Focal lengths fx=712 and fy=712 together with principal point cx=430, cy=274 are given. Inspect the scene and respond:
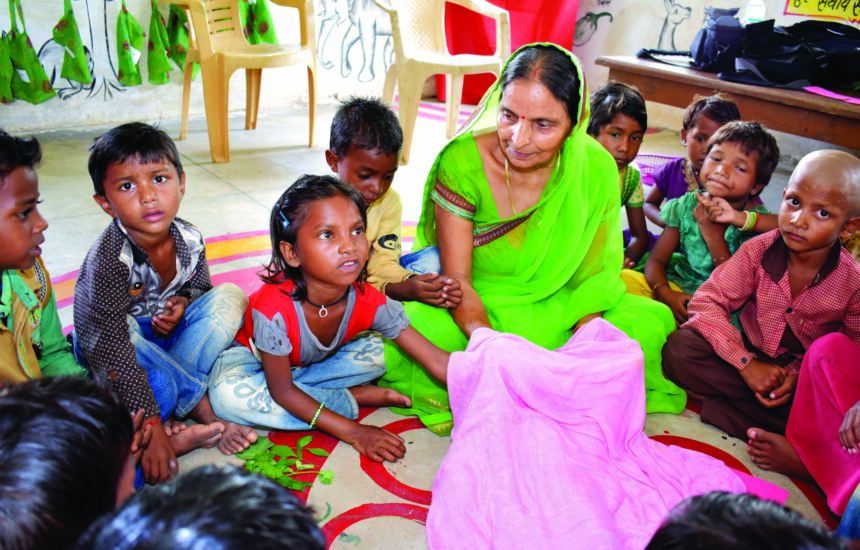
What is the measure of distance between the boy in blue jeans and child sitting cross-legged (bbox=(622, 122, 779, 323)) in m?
1.64

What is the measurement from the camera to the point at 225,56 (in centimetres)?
463

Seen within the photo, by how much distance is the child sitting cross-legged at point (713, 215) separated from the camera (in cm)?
272

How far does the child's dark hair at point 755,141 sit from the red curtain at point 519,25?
4.17m

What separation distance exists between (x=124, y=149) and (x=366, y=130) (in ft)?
2.71

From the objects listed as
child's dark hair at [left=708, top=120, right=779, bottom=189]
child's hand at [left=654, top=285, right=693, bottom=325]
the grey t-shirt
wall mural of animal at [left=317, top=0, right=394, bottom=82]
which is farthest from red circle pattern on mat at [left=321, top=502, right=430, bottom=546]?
wall mural of animal at [left=317, top=0, right=394, bottom=82]

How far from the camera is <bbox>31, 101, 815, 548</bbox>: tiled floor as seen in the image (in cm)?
186

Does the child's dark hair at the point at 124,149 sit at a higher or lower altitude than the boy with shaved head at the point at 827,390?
higher

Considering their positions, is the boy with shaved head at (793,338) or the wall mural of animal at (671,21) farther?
the wall mural of animal at (671,21)

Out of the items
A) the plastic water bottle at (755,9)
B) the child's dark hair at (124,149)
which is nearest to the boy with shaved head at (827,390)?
the child's dark hair at (124,149)

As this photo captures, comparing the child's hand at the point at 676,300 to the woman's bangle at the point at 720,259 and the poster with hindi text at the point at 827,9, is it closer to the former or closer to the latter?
the woman's bangle at the point at 720,259

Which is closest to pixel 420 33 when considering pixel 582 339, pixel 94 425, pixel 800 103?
pixel 800 103

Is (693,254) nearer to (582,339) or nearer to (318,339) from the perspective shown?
(582,339)

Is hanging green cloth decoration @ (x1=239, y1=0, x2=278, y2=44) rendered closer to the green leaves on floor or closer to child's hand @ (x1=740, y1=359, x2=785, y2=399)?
the green leaves on floor

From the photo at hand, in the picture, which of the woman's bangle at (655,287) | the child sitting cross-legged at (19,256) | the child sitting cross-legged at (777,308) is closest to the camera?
the child sitting cross-legged at (19,256)
